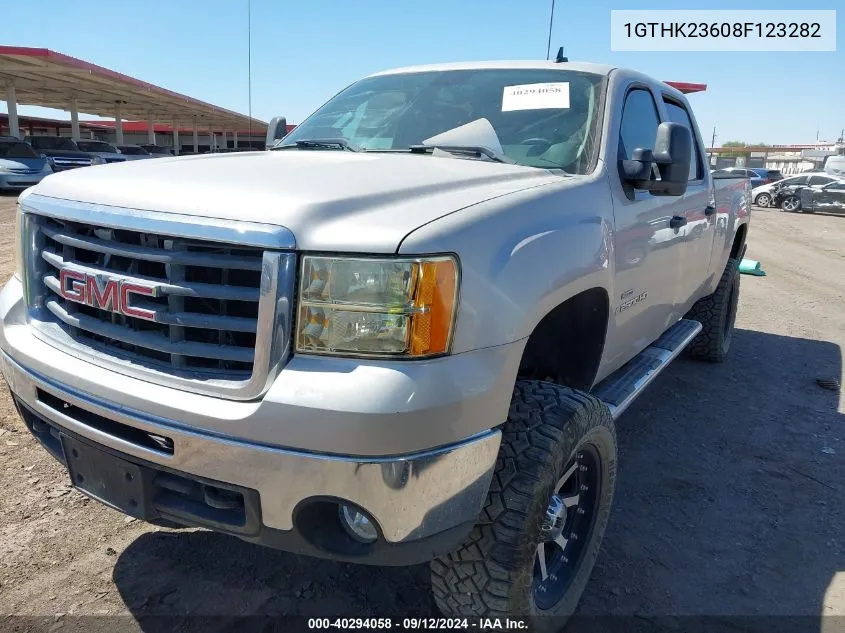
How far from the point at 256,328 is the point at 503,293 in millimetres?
658

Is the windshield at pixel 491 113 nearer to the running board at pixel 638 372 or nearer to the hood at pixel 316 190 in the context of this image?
the hood at pixel 316 190

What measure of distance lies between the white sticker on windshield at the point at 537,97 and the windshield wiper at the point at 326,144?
0.71 m

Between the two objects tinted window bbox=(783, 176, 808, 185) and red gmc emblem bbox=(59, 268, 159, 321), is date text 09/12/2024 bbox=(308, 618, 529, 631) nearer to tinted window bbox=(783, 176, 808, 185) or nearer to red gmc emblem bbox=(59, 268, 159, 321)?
red gmc emblem bbox=(59, 268, 159, 321)

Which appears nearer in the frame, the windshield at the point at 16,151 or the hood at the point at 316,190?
the hood at the point at 316,190

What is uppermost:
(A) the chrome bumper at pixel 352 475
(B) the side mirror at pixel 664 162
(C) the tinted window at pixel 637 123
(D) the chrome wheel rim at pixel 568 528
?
(C) the tinted window at pixel 637 123

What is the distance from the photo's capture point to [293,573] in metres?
2.54

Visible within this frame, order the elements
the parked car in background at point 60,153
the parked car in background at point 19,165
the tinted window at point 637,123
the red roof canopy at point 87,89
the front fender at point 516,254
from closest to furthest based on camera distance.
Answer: the front fender at point 516,254, the tinted window at point 637,123, the parked car in background at point 19,165, the parked car in background at point 60,153, the red roof canopy at point 87,89

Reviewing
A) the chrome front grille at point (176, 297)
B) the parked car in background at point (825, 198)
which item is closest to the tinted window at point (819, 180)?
the parked car in background at point (825, 198)

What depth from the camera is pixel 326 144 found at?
3.13 meters

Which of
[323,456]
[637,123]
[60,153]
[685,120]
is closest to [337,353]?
[323,456]

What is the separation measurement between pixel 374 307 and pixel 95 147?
24.6 meters

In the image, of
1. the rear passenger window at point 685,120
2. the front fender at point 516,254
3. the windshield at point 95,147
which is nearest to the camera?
the front fender at point 516,254

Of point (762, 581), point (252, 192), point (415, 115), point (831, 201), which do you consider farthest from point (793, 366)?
point (831, 201)

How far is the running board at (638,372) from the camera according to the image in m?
2.87
